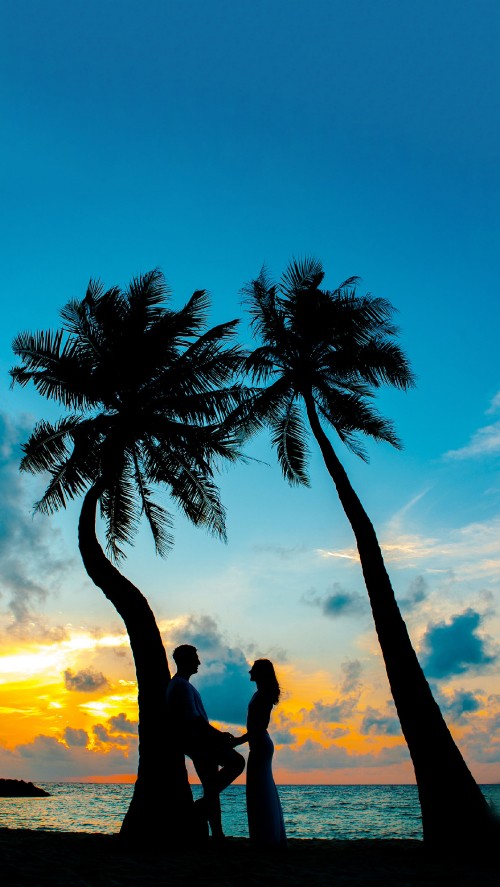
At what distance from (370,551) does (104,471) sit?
5.86 meters

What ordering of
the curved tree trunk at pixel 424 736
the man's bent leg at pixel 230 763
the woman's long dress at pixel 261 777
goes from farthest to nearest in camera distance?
the curved tree trunk at pixel 424 736, the woman's long dress at pixel 261 777, the man's bent leg at pixel 230 763

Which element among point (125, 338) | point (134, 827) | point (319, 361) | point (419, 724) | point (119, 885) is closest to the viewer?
point (119, 885)

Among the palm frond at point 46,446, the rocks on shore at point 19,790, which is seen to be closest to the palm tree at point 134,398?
the palm frond at point 46,446

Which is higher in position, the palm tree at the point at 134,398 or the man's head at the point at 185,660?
the palm tree at the point at 134,398

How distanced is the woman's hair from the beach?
1.78 m

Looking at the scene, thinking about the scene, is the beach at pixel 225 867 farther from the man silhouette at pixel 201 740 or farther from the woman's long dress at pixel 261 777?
the man silhouette at pixel 201 740

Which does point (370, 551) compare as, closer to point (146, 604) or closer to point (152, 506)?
point (146, 604)

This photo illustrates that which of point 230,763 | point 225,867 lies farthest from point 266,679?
point 225,867

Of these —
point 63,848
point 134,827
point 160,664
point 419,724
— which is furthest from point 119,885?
point 419,724

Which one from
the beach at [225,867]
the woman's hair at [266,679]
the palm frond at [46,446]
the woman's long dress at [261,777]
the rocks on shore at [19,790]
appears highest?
the palm frond at [46,446]

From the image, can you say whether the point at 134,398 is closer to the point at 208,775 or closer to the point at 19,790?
the point at 208,775

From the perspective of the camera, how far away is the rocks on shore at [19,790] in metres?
77.2

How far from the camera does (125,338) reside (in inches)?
602

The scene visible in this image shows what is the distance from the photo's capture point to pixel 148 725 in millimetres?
11039
